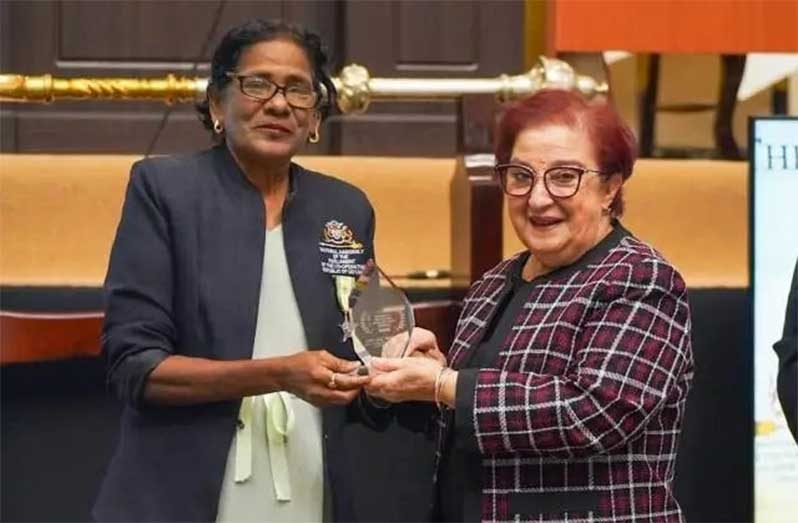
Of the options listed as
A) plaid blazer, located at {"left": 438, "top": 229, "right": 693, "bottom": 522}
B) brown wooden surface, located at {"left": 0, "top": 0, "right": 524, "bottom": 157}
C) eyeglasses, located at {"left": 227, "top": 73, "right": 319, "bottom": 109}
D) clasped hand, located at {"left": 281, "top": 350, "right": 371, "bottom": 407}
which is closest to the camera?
plaid blazer, located at {"left": 438, "top": 229, "right": 693, "bottom": 522}

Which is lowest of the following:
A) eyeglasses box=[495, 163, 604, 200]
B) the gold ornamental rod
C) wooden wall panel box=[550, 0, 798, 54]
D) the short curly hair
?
eyeglasses box=[495, 163, 604, 200]

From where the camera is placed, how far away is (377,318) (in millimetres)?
1500

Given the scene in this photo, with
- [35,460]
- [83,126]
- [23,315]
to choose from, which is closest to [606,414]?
[23,315]

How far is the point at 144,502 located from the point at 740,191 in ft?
4.75

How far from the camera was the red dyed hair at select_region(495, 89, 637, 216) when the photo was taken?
1.40 metres

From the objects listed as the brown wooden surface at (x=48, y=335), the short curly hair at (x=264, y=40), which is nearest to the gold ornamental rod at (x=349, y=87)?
the brown wooden surface at (x=48, y=335)

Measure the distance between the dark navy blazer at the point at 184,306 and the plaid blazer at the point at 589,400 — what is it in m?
0.27

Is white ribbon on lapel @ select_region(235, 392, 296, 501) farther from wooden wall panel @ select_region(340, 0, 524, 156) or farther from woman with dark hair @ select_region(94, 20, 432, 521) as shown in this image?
wooden wall panel @ select_region(340, 0, 524, 156)

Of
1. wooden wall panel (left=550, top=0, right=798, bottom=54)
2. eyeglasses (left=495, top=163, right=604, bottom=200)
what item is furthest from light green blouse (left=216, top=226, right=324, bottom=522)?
wooden wall panel (left=550, top=0, right=798, bottom=54)

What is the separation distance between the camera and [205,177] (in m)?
1.53

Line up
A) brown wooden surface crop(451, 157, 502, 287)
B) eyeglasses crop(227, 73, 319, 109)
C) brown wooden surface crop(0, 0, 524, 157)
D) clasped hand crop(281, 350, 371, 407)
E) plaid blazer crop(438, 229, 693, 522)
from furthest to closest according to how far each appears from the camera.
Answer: brown wooden surface crop(0, 0, 524, 157), brown wooden surface crop(451, 157, 502, 287), eyeglasses crop(227, 73, 319, 109), clasped hand crop(281, 350, 371, 407), plaid blazer crop(438, 229, 693, 522)

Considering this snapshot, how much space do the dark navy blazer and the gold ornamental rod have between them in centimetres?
59

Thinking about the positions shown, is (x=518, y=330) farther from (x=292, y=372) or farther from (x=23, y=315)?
(x=23, y=315)

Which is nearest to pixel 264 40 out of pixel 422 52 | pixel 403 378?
pixel 403 378
